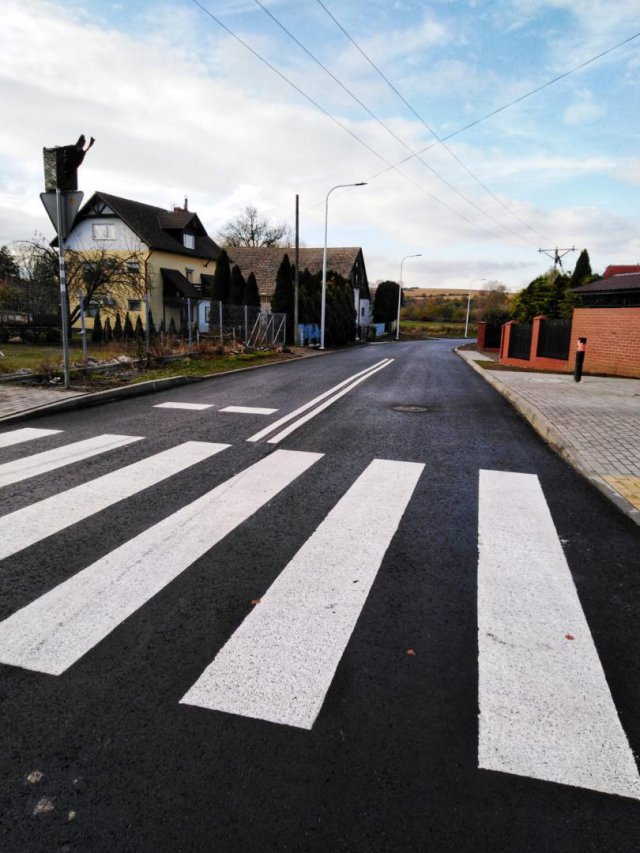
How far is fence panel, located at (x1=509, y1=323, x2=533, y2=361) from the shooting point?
21.1 m

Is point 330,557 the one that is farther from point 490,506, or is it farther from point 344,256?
point 344,256

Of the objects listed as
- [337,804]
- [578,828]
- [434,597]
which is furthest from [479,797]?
[434,597]

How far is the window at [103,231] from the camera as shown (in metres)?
37.2

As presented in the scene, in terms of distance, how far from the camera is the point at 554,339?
62.7 ft

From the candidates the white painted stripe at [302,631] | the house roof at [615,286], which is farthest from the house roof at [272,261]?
the white painted stripe at [302,631]

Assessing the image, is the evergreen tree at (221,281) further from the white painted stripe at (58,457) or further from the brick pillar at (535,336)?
the white painted stripe at (58,457)

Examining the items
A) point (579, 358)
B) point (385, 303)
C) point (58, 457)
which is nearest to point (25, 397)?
point (58, 457)

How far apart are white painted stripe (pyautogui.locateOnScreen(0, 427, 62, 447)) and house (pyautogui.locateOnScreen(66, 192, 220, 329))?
2805 centimetres

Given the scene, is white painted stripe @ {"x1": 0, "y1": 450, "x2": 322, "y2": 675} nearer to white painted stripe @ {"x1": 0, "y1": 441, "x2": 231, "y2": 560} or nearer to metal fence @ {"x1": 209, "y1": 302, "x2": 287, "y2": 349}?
white painted stripe @ {"x1": 0, "y1": 441, "x2": 231, "y2": 560}

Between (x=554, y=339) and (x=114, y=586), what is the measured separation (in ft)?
62.2

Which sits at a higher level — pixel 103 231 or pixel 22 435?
pixel 103 231

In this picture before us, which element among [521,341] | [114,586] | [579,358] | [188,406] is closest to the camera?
[114,586]

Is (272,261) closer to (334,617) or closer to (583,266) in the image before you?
(583,266)

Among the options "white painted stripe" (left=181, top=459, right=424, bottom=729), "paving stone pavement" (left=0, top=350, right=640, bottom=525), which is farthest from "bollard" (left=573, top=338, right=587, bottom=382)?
"white painted stripe" (left=181, top=459, right=424, bottom=729)
